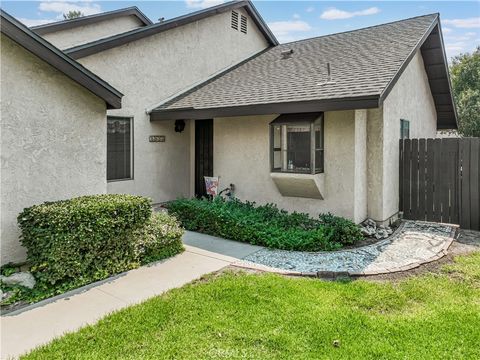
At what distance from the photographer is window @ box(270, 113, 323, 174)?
7.93m

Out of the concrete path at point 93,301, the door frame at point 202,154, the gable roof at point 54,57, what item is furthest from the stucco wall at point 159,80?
the concrete path at point 93,301

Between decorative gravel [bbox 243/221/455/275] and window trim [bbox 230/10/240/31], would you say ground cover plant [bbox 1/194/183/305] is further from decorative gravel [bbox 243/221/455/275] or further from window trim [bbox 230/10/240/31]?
window trim [bbox 230/10/240/31]

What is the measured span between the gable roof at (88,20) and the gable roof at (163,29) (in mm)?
5382

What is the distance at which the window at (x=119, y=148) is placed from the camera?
376 inches

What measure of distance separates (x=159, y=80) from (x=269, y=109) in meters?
4.47

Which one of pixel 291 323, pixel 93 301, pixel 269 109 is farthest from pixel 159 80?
pixel 291 323

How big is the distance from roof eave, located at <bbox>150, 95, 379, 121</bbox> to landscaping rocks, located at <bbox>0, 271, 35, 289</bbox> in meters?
5.65

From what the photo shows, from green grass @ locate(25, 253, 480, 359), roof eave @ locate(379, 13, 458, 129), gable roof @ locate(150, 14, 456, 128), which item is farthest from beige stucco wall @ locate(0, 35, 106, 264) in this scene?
roof eave @ locate(379, 13, 458, 129)

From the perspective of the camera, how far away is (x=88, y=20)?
1501 cm

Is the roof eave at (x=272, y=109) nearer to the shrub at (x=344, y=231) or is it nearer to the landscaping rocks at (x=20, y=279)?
the shrub at (x=344, y=231)

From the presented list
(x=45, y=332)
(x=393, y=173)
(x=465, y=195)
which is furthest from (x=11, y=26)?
(x=465, y=195)

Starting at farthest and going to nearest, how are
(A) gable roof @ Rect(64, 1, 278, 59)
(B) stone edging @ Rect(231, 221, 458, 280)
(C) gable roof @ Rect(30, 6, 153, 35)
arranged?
(C) gable roof @ Rect(30, 6, 153, 35)
(A) gable roof @ Rect(64, 1, 278, 59)
(B) stone edging @ Rect(231, 221, 458, 280)

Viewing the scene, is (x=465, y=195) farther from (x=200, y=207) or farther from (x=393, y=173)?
(x=200, y=207)

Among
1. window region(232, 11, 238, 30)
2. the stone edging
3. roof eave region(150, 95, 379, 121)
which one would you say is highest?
window region(232, 11, 238, 30)
